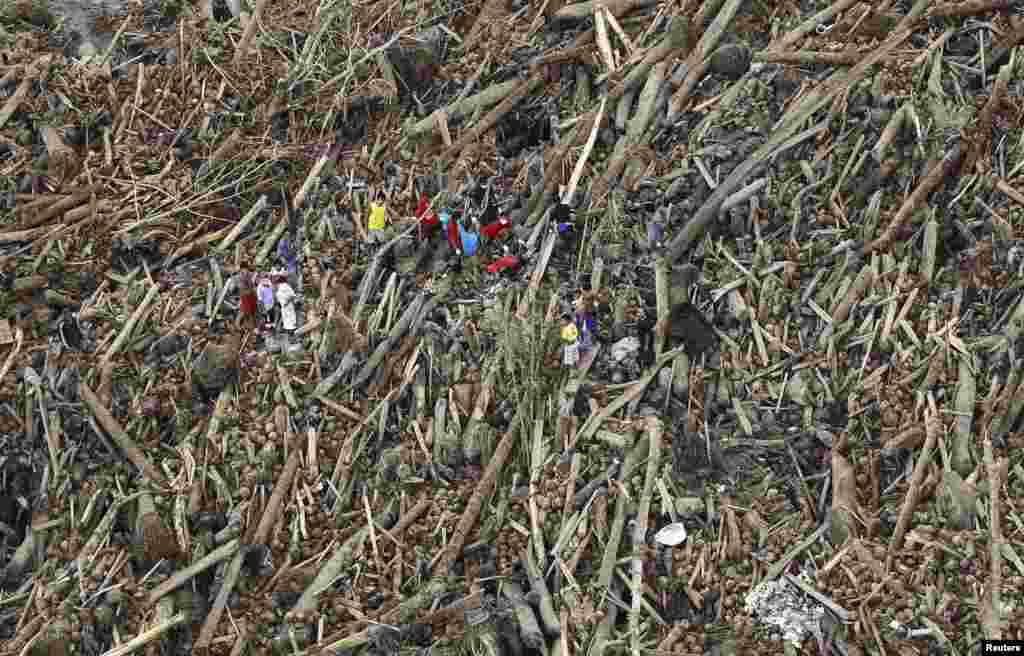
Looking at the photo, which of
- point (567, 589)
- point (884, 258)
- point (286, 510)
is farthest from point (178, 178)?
point (884, 258)

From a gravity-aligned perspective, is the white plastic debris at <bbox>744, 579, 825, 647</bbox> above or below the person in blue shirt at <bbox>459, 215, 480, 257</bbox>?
below

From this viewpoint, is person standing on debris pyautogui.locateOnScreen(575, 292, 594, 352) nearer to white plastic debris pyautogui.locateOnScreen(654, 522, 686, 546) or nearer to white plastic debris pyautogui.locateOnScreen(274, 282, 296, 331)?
white plastic debris pyautogui.locateOnScreen(654, 522, 686, 546)

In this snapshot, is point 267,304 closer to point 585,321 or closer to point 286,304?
point 286,304

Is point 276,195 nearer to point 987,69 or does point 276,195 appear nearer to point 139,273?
point 139,273

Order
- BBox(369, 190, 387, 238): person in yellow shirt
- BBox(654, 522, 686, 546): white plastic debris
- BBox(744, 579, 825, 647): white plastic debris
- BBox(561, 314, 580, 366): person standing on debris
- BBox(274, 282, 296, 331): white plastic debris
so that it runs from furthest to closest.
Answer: BBox(369, 190, 387, 238): person in yellow shirt < BBox(274, 282, 296, 331): white plastic debris < BBox(561, 314, 580, 366): person standing on debris < BBox(654, 522, 686, 546): white plastic debris < BBox(744, 579, 825, 647): white plastic debris

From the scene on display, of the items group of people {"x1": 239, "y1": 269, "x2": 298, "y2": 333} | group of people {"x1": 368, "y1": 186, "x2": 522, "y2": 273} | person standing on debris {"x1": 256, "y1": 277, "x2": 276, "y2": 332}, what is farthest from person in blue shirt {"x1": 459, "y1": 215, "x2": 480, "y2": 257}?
person standing on debris {"x1": 256, "y1": 277, "x2": 276, "y2": 332}

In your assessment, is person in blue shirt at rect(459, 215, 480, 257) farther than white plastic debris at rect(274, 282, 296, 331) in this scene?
Yes

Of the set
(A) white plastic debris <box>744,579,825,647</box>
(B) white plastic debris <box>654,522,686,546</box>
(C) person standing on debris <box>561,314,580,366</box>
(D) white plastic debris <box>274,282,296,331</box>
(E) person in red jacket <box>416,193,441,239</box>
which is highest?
(E) person in red jacket <box>416,193,441,239</box>

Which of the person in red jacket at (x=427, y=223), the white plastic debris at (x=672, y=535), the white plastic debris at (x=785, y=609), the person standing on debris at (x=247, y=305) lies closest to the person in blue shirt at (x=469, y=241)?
the person in red jacket at (x=427, y=223)
